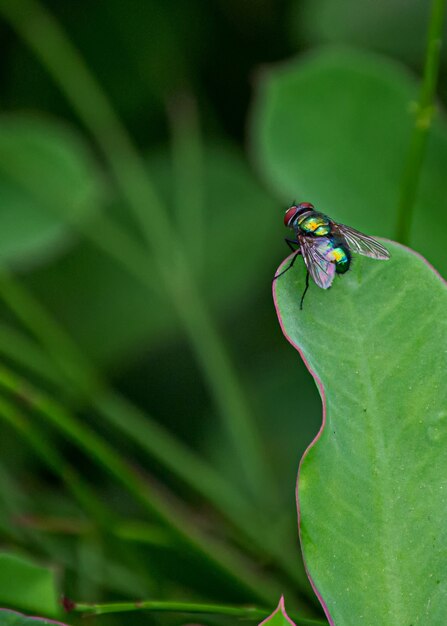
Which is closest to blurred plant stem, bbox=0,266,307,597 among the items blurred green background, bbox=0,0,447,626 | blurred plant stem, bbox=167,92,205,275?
blurred green background, bbox=0,0,447,626

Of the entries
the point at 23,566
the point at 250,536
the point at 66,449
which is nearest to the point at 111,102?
the point at 66,449

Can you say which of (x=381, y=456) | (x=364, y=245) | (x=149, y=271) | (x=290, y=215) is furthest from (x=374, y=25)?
(x=381, y=456)

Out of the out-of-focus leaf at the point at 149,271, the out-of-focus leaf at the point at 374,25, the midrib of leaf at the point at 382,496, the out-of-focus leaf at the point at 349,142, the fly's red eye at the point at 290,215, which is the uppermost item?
the out-of-focus leaf at the point at 374,25

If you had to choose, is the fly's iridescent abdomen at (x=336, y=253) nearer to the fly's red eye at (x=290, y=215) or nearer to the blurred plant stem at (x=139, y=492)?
the fly's red eye at (x=290, y=215)

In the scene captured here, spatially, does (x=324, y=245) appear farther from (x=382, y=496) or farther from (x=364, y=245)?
(x=382, y=496)

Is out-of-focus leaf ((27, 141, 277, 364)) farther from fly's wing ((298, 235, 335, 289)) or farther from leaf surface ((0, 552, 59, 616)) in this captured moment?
leaf surface ((0, 552, 59, 616))

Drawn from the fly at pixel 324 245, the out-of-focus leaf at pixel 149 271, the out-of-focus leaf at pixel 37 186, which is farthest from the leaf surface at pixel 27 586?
the out-of-focus leaf at pixel 149 271
